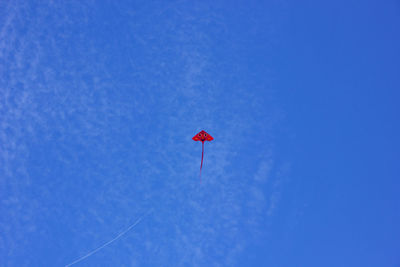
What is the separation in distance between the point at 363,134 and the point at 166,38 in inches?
118

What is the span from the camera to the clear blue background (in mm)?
4406

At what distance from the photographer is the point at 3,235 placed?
4.40 m

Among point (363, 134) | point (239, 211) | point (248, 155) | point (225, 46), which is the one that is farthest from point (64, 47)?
point (363, 134)

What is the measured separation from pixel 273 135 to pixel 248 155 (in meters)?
0.44

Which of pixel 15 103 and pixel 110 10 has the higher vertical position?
pixel 110 10

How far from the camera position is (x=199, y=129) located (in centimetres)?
450

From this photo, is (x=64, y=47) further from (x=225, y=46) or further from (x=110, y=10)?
(x=225, y=46)

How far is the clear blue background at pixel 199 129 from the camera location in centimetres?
441

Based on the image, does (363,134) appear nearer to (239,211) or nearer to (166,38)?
(239,211)

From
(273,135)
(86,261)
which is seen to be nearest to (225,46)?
(273,135)

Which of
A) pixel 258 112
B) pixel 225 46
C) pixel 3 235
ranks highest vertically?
pixel 225 46

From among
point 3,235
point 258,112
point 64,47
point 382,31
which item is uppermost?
point 64,47

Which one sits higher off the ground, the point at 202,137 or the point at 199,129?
the point at 199,129

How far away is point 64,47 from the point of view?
4.62m
